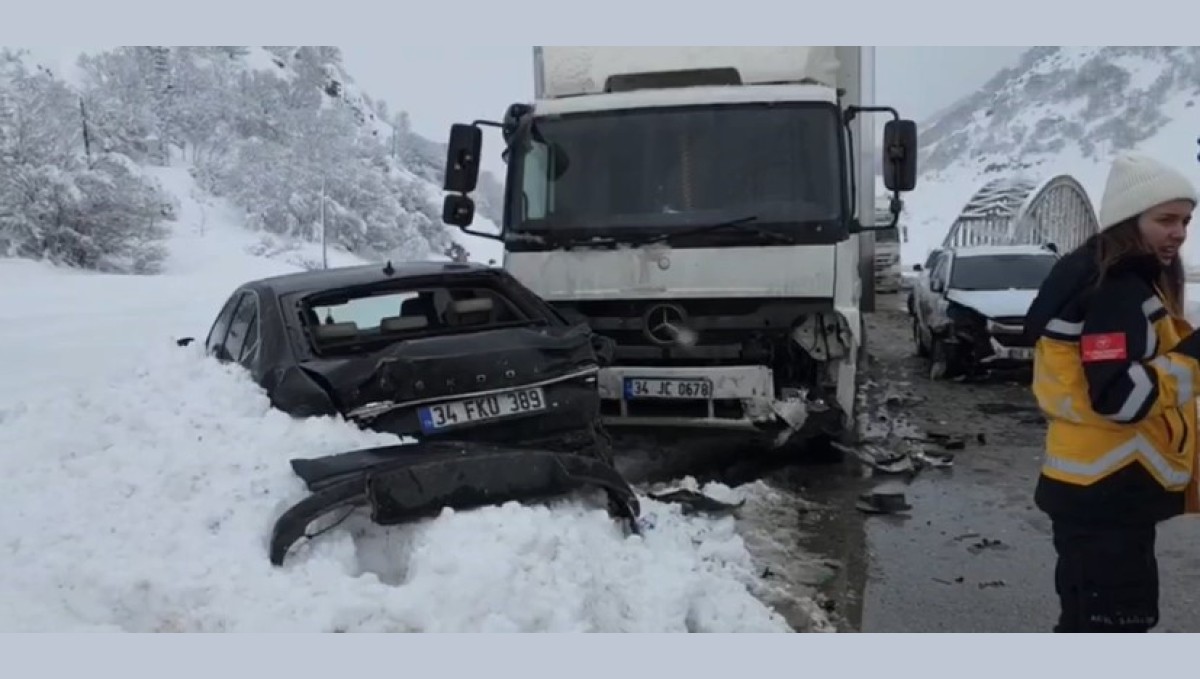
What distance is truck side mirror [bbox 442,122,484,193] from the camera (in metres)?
7.50

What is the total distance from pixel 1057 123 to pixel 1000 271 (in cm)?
9640

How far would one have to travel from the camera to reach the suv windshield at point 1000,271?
42.0 feet

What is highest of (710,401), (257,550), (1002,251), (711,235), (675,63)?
(675,63)

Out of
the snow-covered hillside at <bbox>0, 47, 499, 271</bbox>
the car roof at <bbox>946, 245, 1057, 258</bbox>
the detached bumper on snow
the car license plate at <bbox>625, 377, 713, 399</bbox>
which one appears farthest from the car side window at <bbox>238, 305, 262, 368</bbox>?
Answer: the snow-covered hillside at <bbox>0, 47, 499, 271</bbox>

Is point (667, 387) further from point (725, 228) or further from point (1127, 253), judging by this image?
point (1127, 253)

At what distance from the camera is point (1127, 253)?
275 cm

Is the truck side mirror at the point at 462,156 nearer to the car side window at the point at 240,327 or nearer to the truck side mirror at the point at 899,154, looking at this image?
the car side window at the point at 240,327

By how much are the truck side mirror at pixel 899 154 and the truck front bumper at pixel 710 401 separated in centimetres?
167

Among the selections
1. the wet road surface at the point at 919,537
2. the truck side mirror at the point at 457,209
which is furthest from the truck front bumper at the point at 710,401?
the truck side mirror at the point at 457,209

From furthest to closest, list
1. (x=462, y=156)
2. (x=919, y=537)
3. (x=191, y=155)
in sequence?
(x=191, y=155)
(x=462, y=156)
(x=919, y=537)

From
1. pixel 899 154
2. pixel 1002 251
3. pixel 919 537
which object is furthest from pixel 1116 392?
pixel 1002 251

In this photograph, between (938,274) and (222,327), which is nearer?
(222,327)

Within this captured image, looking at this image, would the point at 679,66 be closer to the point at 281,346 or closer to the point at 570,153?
the point at 570,153

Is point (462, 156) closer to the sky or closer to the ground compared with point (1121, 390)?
closer to the sky
